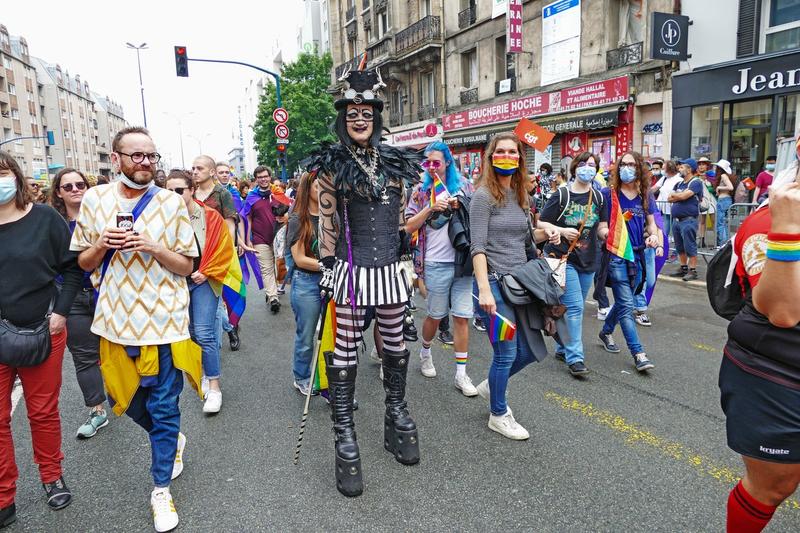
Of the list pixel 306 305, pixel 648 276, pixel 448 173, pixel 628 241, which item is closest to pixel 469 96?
pixel 648 276

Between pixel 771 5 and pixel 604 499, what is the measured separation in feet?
45.4

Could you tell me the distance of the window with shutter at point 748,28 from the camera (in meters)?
12.2

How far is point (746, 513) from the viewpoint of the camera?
2039 millimetres

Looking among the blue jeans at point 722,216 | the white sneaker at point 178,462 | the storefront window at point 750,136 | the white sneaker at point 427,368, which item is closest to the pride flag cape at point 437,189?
the white sneaker at point 427,368

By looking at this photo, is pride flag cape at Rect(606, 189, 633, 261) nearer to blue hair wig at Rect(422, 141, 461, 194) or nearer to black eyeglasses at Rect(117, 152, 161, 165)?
blue hair wig at Rect(422, 141, 461, 194)

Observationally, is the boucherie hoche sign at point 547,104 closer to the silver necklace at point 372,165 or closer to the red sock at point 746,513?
the silver necklace at point 372,165

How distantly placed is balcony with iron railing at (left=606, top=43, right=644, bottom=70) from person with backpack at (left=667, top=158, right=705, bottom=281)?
23.9ft

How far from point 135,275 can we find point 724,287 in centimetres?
273

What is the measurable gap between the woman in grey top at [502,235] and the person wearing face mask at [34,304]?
243cm

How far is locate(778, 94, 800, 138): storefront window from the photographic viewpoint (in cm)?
1195

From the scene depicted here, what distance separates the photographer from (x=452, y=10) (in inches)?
940

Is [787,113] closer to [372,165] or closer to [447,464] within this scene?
[372,165]

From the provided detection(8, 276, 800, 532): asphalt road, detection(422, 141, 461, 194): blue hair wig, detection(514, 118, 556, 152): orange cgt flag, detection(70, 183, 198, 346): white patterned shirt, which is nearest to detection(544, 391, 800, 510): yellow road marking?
detection(8, 276, 800, 532): asphalt road

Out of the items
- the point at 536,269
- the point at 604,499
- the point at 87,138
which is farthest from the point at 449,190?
the point at 87,138
